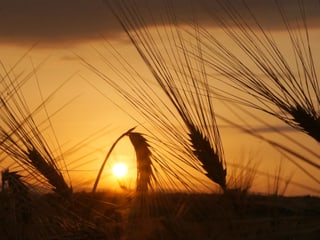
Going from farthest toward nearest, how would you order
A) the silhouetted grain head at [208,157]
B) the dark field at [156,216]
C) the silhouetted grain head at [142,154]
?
the silhouetted grain head at [142,154] → the silhouetted grain head at [208,157] → the dark field at [156,216]

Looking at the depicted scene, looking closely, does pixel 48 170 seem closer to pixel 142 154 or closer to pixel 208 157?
pixel 142 154

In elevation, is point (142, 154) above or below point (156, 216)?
above

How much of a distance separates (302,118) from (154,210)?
777mm

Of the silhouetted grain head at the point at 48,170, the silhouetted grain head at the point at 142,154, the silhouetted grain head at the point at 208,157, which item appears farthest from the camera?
the silhouetted grain head at the point at 142,154

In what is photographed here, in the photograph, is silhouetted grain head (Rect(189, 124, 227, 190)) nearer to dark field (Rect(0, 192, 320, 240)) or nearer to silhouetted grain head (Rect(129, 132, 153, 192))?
dark field (Rect(0, 192, 320, 240))

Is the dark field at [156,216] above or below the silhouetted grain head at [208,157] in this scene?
below

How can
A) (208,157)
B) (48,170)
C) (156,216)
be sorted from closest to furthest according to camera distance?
(156,216) → (208,157) → (48,170)

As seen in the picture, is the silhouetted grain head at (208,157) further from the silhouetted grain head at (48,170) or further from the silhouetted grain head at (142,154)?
the silhouetted grain head at (48,170)

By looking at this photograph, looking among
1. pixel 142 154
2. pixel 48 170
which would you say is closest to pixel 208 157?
pixel 142 154

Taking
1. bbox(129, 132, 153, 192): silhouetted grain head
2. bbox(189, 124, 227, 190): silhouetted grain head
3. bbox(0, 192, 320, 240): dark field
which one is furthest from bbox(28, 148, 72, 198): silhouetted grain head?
bbox(189, 124, 227, 190): silhouetted grain head

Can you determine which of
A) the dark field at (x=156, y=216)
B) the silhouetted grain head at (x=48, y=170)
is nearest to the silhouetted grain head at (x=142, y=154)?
the dark field at (x=156, y=216)

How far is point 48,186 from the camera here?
2.89 metres

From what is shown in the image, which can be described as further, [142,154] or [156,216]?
[142,154]

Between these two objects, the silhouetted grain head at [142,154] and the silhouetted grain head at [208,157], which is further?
the silhouetted grain head at [142,154]
